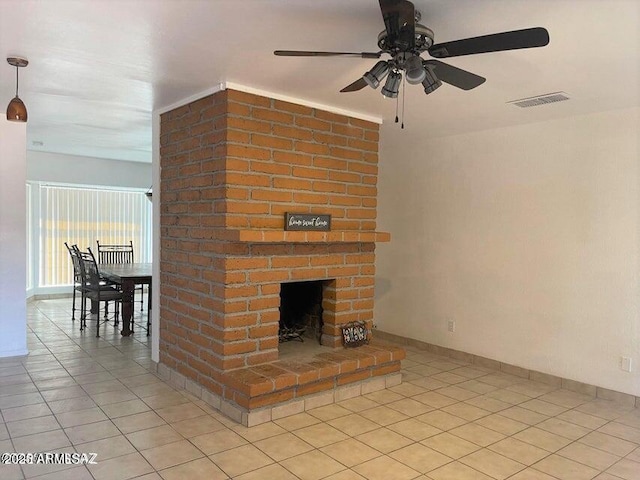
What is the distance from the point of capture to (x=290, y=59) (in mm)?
2699

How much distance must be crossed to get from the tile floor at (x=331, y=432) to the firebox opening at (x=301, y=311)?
2.76ft

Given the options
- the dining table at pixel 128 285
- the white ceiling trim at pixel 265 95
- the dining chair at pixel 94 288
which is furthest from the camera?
the dining chair at pixel 94 288

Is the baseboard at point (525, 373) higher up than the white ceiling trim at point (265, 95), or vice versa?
the white ceiling trim at point (265, 95)

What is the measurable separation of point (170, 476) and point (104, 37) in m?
2.27

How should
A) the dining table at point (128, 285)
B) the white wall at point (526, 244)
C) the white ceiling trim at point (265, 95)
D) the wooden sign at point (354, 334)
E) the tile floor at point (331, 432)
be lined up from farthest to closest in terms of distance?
the dining table at point (128, 285)
the wooden sign at point (354, 334)
the white wall at point (526, 244)
the white ceiling trim at point (265, 95)
the tile floor at point (331, 432)

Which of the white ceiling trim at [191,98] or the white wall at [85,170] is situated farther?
the white wall at [85,170]

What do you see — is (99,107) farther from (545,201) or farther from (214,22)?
(545,201)

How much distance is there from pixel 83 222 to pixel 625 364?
25.9ft

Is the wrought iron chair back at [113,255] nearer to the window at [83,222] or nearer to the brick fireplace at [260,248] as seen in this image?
the window at [83,222]

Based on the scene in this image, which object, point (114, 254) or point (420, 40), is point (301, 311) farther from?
point (114, 254)

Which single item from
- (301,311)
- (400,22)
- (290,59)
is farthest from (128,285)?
(400,22)

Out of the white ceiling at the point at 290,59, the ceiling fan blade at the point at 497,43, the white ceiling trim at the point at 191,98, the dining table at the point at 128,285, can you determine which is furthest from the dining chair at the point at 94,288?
the ceiling fan blade at the point at 497,43

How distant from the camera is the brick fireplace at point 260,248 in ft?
10.6

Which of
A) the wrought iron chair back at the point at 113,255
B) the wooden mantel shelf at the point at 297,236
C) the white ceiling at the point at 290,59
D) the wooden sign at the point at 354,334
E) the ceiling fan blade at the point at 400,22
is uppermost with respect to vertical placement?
the white ceiling at the point at 290,59
